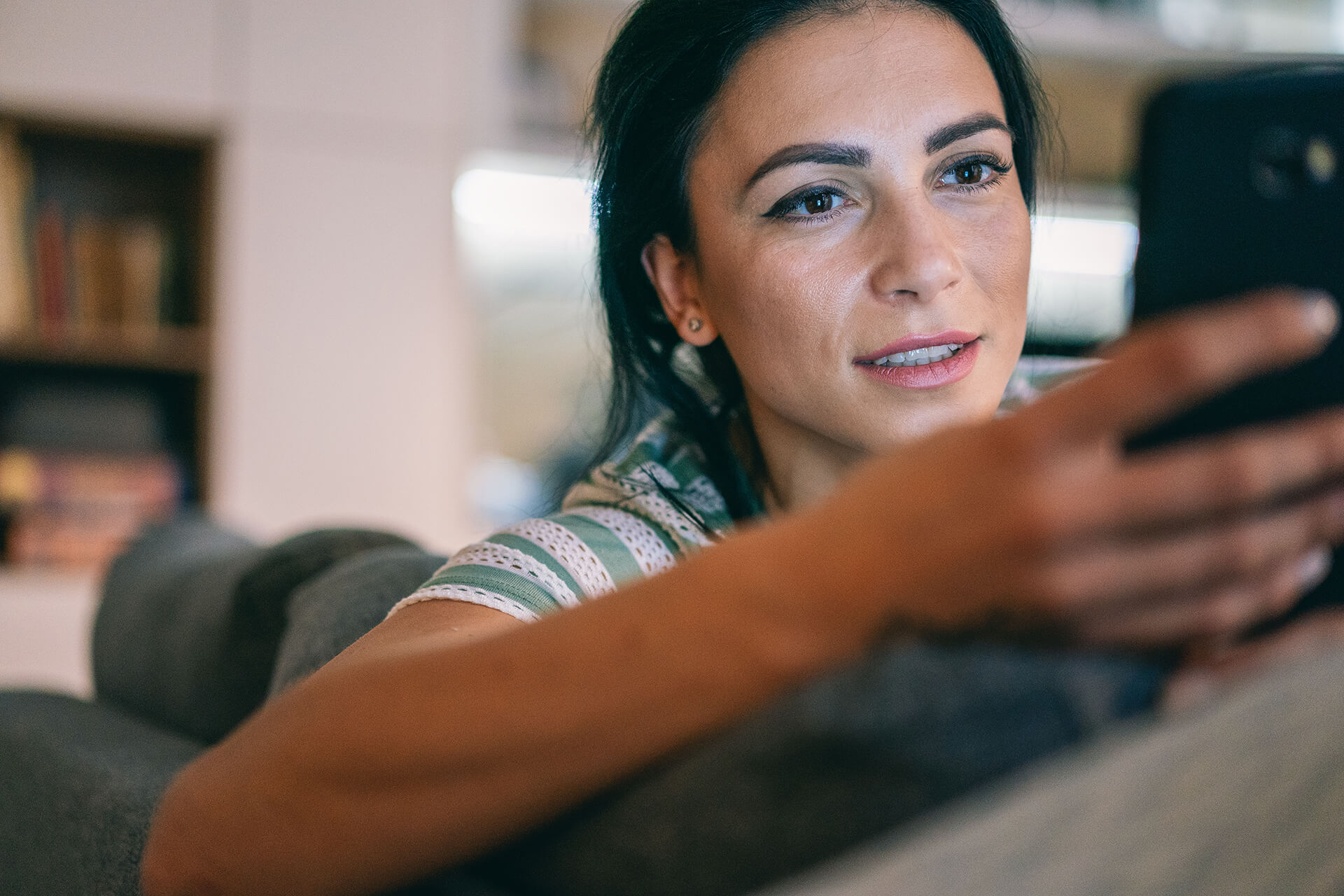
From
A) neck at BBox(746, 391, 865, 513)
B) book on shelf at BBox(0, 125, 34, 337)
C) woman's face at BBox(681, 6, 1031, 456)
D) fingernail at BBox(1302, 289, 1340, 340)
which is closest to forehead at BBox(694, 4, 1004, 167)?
woman's face at BBox(681, 6, 1031, 456)

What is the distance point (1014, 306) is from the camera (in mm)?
876

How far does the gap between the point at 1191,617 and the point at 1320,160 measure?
0.62 feet

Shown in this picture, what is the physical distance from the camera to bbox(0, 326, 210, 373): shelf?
8.37 feet

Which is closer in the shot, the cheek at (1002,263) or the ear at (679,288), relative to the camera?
the cheek at (1002,263)

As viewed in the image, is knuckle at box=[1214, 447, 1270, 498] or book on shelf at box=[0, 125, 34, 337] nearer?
knuckle at box=[1214, 447, 1270, 498]

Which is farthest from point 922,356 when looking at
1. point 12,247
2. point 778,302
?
point 12,247

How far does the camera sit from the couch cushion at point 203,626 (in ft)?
2.92

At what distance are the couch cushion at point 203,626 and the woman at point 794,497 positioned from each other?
253 millimetres

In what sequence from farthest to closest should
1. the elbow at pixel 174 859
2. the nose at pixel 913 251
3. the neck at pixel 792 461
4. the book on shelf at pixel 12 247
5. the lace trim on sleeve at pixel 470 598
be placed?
the book on shelf at pixel 12 247 → the neck at pixel 792 461 → the nose at pixel 913 251 → the lace trim on sleeve at pixel 470 598 → the elbow at pixel 174 859

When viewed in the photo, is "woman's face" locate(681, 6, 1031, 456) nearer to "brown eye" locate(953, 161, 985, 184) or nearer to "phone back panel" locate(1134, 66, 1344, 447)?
"brown eye" locate(953, 161, 985, 184)

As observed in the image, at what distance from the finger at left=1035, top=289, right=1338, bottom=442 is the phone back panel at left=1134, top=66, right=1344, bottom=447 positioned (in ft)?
0.32

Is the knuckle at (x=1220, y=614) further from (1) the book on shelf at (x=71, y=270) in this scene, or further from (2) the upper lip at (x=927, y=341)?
(1) the book on shelf at (x=71, y=270)

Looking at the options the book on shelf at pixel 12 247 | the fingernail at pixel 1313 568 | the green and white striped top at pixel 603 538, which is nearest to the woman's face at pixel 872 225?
the green and white striped top at pixel 603 538

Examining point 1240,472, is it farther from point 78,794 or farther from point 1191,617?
point 78,794
